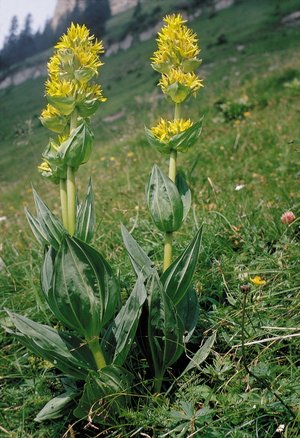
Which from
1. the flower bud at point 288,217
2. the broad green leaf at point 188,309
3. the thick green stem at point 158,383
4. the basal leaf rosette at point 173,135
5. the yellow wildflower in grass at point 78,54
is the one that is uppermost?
the yellow wildflower in grass at point 78,54

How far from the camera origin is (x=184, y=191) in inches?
94.4

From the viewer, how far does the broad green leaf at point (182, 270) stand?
226 centimetres

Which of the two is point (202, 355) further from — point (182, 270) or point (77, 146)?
point (77, 146)

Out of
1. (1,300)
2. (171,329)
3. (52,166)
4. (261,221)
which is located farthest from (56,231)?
(261,221)

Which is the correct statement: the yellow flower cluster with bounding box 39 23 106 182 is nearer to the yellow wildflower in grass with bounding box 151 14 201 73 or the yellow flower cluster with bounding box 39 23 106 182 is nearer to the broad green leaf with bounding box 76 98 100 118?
the broad green leaf with bounding box 76 98 100 118

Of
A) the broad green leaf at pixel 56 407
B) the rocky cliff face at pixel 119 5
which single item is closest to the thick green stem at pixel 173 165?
the broad green leaf at pixel 56 407

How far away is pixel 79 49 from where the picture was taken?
7.16ft

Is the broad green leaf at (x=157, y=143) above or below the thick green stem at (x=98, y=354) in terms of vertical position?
above

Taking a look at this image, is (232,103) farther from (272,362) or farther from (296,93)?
(272,362)

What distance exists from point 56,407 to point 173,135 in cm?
128

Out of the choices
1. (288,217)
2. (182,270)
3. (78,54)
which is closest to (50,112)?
(78,54)

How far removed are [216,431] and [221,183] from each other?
324cm

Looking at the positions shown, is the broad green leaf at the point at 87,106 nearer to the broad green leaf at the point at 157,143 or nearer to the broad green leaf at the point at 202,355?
the broad green leaf at the point at 157,143

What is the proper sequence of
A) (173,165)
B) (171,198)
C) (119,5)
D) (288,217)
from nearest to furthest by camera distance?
(171,198)
(173,165)
(288,217)
(119,5)
